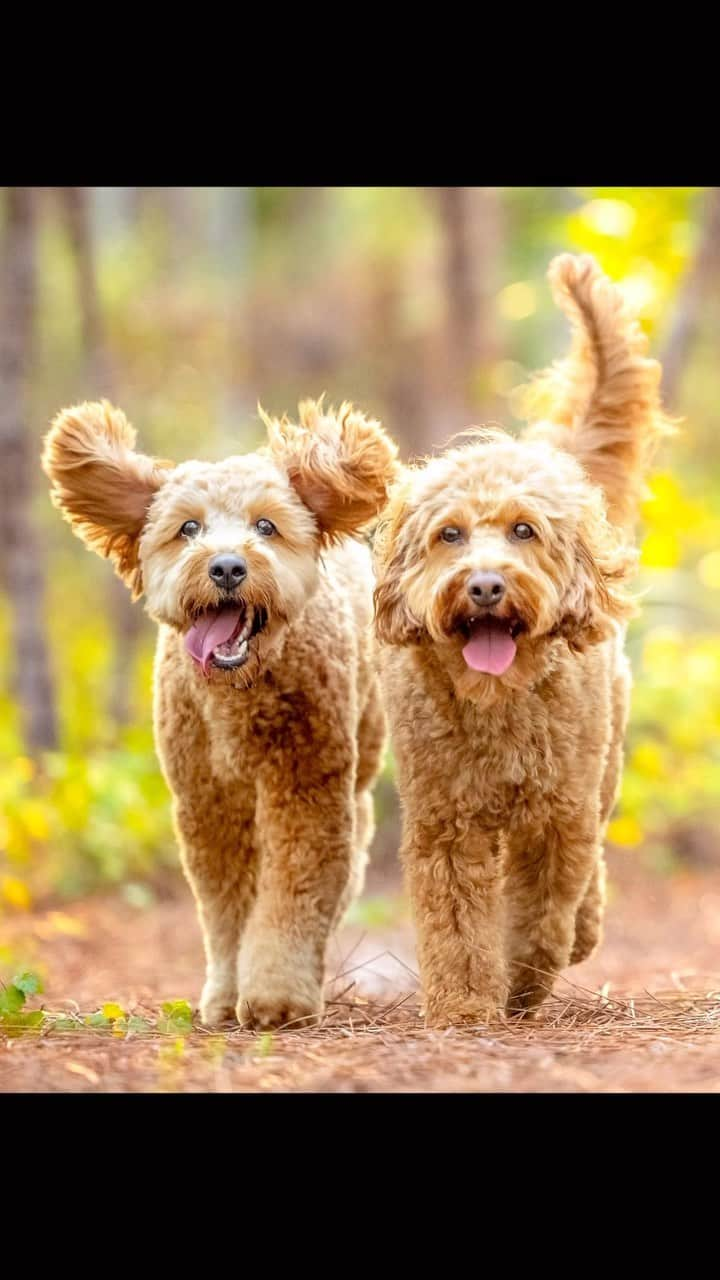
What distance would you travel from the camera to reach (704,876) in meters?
11.3

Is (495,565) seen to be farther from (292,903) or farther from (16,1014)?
(16,1014)

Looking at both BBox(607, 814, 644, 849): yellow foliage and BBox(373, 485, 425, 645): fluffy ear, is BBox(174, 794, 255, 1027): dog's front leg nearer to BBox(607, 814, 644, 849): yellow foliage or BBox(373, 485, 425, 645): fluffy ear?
BBox(373, 485, 425, 645): fluffy ear

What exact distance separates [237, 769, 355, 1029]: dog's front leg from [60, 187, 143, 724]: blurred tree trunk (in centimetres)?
764

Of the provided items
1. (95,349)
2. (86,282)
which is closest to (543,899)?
(86,282)

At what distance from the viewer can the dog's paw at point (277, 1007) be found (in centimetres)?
575

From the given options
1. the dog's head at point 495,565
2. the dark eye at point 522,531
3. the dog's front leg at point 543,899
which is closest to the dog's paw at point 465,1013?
the dog's front leg at point 543,899

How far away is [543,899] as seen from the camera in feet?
19.2

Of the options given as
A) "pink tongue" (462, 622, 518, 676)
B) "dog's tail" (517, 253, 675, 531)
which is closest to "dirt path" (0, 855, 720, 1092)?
"pink tongue" (462, 622, 518, 676)

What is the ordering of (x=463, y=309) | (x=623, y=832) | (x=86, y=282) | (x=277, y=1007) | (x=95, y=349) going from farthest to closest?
(x=463, y=309)
(x=95, y=349)
(x=86, y=282)
(x=623, y=832)
(x=277, y=1007)

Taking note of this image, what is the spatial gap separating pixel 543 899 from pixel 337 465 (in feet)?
5.59

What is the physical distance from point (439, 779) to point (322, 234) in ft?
85.4

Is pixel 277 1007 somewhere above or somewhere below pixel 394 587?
below
